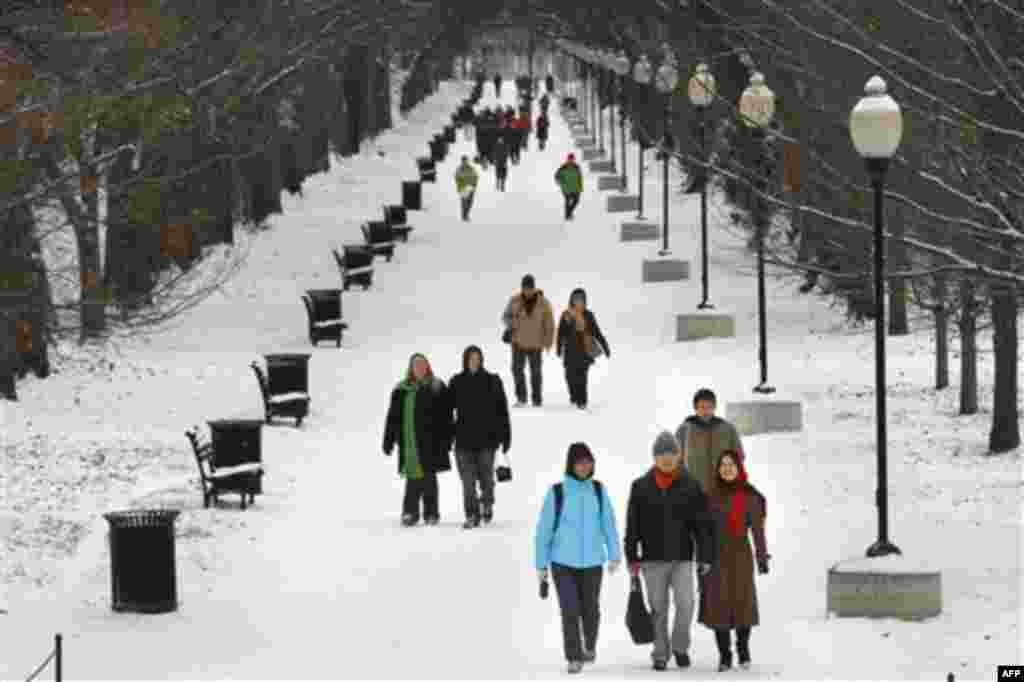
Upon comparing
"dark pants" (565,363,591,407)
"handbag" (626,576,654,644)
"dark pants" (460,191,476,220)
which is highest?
"dark pants" (460,191,476,220)

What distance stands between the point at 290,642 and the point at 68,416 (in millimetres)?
13874

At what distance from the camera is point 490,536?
22125mm

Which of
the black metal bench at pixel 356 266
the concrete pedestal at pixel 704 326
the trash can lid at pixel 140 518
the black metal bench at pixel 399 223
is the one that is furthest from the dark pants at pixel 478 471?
the black metal bench at pixel 399 223

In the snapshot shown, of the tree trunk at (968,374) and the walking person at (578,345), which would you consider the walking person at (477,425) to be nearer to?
the tree trunk at (968,374)

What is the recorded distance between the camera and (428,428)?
22609 millimetres

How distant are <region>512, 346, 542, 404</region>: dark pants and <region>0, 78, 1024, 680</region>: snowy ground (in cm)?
25

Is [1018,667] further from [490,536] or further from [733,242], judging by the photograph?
[733,242]

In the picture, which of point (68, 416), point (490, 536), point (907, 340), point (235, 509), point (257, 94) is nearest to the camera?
point (490, 536)

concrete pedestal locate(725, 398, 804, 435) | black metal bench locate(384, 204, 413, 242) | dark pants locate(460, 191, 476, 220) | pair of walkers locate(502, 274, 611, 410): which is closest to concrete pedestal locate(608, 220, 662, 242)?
black metal bench locate(384, 204, 413, 242)

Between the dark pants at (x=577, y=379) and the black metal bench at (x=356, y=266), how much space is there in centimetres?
1488

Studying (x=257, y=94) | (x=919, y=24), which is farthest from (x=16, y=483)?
(x=257, y=94)

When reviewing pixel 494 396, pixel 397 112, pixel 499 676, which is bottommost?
pixel 499 676

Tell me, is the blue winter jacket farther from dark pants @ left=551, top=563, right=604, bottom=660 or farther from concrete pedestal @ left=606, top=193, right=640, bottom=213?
concrete pedestal @ left=606, top=193, right=640, bottom=213

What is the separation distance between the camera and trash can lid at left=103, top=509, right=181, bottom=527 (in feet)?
62.2
